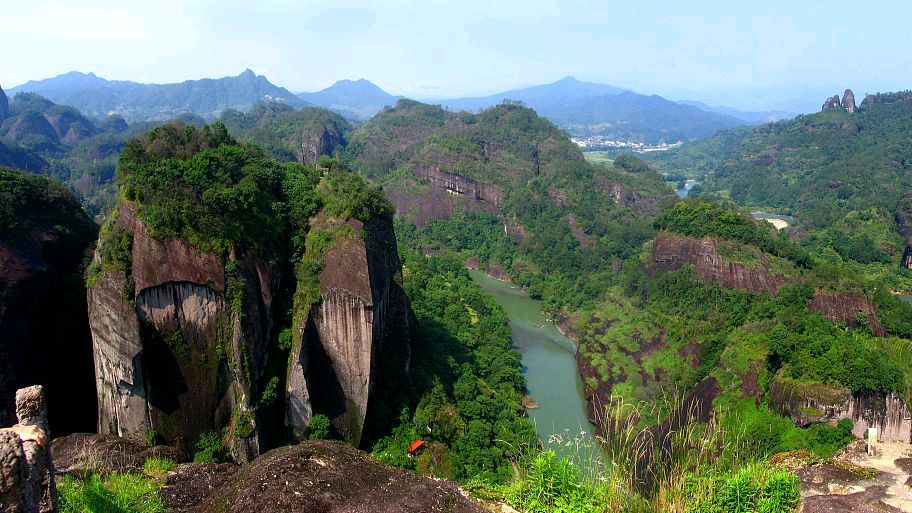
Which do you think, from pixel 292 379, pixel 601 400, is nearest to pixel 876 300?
pixel 601 400

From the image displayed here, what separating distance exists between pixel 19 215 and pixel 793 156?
112982mm

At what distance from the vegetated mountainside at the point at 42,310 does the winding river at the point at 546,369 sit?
58.6 feet

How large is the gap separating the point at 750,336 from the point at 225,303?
23157 mm

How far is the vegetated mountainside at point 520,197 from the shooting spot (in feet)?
182

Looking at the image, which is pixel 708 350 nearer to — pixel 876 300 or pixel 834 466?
pixel 876 300

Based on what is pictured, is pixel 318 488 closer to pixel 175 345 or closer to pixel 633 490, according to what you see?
pixel 633 490

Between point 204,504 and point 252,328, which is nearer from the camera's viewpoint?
A: point 204,504

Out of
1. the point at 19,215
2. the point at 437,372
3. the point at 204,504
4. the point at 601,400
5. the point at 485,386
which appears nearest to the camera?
the point at 204,504

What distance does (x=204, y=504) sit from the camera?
842 centimetres

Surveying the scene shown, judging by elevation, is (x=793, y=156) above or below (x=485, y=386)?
above

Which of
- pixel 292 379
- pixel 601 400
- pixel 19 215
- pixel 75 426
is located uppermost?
pixel 19 215

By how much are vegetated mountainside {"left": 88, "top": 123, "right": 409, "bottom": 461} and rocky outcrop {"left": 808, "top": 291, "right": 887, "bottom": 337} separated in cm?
2215

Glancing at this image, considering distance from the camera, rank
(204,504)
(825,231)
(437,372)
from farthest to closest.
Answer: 1. (825,231)
2. (437,372)
3. (204,504)

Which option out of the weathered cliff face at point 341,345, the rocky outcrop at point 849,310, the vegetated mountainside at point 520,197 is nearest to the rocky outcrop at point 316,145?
the vegetated mountainside at point 520,197
